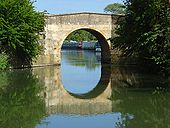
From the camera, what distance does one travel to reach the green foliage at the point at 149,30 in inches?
866

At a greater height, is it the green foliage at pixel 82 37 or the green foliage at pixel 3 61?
the green foliage at pixel 82 37

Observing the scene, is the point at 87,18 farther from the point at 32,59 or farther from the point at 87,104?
the point at 87,104

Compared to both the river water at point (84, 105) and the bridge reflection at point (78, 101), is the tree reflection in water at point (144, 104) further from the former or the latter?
the bridge reflection at point (78, 101)

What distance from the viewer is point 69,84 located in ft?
81.8

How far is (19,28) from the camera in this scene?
Result: 104ft

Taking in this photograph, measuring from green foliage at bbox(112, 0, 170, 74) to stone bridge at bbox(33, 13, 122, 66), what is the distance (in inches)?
447

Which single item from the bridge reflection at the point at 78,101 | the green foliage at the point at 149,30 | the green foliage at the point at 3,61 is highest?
the green foliage at the point at 149,30

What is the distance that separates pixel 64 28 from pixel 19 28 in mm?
9018

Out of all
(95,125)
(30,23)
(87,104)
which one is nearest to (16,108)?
(87,104)

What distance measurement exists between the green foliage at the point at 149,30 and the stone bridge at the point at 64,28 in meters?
11.4

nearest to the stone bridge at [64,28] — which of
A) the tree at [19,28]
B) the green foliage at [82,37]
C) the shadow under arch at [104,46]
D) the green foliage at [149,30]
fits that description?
the shadow under arch at [104,46]

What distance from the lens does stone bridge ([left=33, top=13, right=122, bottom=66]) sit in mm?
39406

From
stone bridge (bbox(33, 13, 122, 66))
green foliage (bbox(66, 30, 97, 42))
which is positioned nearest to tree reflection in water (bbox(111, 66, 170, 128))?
stone bridge (bbox(33, 13, 122, 66))

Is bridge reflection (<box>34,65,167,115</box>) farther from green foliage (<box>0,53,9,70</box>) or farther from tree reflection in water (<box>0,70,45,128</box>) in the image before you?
green foliage (<box>0,53,9,70</box>)
